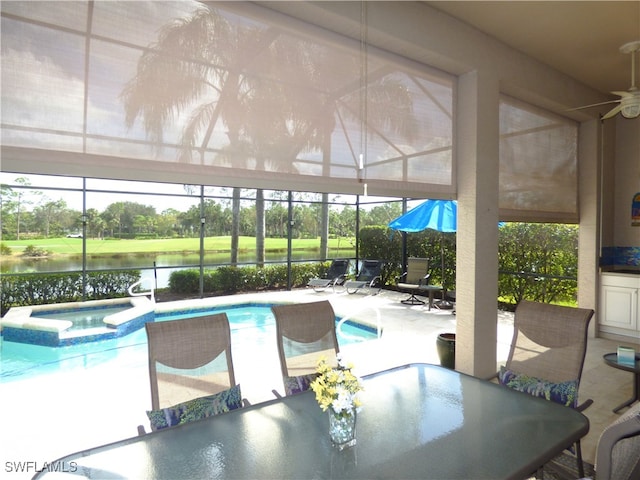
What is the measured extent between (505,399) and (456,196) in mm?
2548

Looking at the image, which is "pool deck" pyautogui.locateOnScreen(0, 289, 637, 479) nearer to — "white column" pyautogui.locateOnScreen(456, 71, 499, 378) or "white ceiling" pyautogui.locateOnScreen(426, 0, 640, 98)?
"white column" pyautogui.locateOnScreen(456, 71, 499, 378)

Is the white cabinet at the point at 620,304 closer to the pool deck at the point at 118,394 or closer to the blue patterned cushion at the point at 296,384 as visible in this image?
the pool deck at the point at 118,394

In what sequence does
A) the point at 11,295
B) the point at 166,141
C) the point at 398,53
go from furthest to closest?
the point at 11,295
the point at 398,53
the point at 166,141

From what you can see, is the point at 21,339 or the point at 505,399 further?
the point at 21,339

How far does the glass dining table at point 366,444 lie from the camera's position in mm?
1385

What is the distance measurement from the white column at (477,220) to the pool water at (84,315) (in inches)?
270

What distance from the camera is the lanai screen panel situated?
2189mm

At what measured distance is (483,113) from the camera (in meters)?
4.02

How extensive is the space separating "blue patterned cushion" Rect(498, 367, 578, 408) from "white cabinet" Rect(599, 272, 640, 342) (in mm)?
4268

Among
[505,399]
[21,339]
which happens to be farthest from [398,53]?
[21,339]

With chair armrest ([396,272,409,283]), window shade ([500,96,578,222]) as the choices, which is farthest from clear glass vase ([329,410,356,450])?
chair armrest ([396,272,409,283])

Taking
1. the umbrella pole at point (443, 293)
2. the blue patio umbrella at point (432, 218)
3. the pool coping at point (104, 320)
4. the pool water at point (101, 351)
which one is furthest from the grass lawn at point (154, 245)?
the blue patio umbrella at point (432, 218)

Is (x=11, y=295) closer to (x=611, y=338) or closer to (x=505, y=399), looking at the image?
(x=505, y=399)

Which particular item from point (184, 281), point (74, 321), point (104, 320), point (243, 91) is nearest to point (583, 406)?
point (243, 91)
